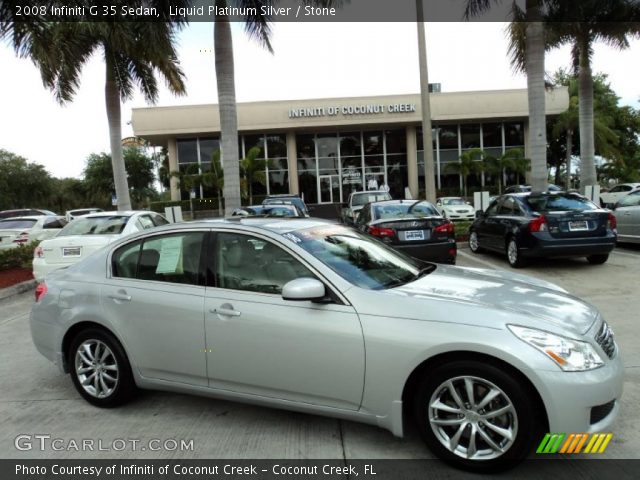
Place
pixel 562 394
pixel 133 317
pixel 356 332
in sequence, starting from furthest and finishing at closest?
pixel 133 317, pixel 356 332, pixel 562 394

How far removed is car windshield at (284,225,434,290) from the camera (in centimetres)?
340

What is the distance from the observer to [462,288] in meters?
3.36

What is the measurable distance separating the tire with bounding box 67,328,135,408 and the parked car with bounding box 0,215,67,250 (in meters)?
11.3

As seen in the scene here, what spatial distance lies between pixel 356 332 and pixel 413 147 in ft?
96.9

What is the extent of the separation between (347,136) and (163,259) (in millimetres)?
28585

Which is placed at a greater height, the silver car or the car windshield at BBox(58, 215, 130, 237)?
the car windshield at BBox(58, 215, 130, 237)

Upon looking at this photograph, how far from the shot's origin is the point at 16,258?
12.3 m

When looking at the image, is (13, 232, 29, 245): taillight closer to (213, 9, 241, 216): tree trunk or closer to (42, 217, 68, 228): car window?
(42, 217, 68, 228): car window

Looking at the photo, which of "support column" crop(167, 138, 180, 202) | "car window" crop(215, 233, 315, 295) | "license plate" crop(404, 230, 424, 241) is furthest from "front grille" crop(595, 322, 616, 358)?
"support column" crop(167, 138, 180, 202)

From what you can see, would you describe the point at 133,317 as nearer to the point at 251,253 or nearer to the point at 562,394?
the point at 251,253

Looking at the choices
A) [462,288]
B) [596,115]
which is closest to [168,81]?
[462,288]

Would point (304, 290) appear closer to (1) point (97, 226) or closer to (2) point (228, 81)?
(1) point (97, 226)

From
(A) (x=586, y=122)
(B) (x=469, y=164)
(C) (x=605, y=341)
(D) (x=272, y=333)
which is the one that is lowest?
(C) (x=605, y=341)

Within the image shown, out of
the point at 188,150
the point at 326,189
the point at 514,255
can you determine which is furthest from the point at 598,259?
the point at 188,150
